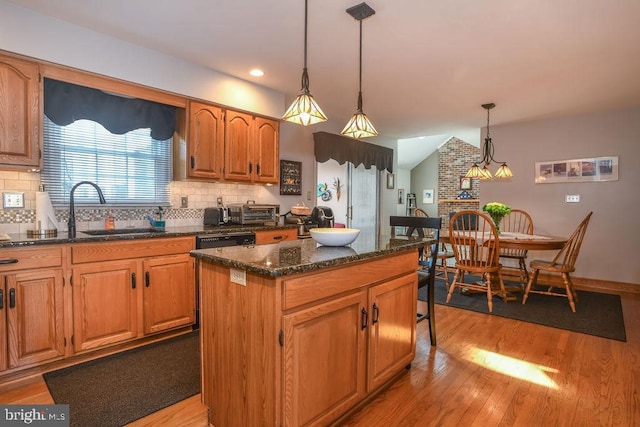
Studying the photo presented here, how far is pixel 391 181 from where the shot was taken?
21.8ft

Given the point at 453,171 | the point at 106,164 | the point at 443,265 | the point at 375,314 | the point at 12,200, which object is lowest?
the point at 443,265

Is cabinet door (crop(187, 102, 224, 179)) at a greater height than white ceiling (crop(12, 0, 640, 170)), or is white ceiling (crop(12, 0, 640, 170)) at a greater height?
white ceiling (crop(12, 0, 640, 170))

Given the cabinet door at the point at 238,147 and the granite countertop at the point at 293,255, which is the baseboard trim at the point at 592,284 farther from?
the cabinet door at the point at 238,147

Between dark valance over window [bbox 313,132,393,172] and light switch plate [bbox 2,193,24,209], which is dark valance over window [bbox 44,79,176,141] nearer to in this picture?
light switch plate [bbox 2,193,24,209]

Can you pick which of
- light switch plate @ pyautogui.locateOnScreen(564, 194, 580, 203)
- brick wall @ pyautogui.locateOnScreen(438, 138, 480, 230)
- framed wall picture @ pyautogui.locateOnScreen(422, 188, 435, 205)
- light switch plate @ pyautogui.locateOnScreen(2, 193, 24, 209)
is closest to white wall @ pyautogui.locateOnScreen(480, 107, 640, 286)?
light switch plate @ pyautogui.locateOnScreen(564, 194, 580, 203)

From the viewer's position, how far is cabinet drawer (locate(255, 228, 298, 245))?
11.0ft

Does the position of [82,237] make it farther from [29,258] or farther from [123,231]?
[123,231]

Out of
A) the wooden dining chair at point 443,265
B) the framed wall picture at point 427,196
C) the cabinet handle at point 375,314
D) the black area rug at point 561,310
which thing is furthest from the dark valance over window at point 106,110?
the framed wall picture at point 427,196

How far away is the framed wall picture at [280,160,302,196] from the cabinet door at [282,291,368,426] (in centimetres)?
286

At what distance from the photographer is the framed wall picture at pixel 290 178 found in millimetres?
4406

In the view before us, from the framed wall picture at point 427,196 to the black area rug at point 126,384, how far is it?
377 inches

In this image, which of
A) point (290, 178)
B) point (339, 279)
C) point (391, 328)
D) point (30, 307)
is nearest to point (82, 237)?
point (30, 307)

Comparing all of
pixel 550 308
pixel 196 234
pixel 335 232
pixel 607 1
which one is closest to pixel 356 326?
pixel 335 232

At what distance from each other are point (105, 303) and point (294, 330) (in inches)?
69.0
